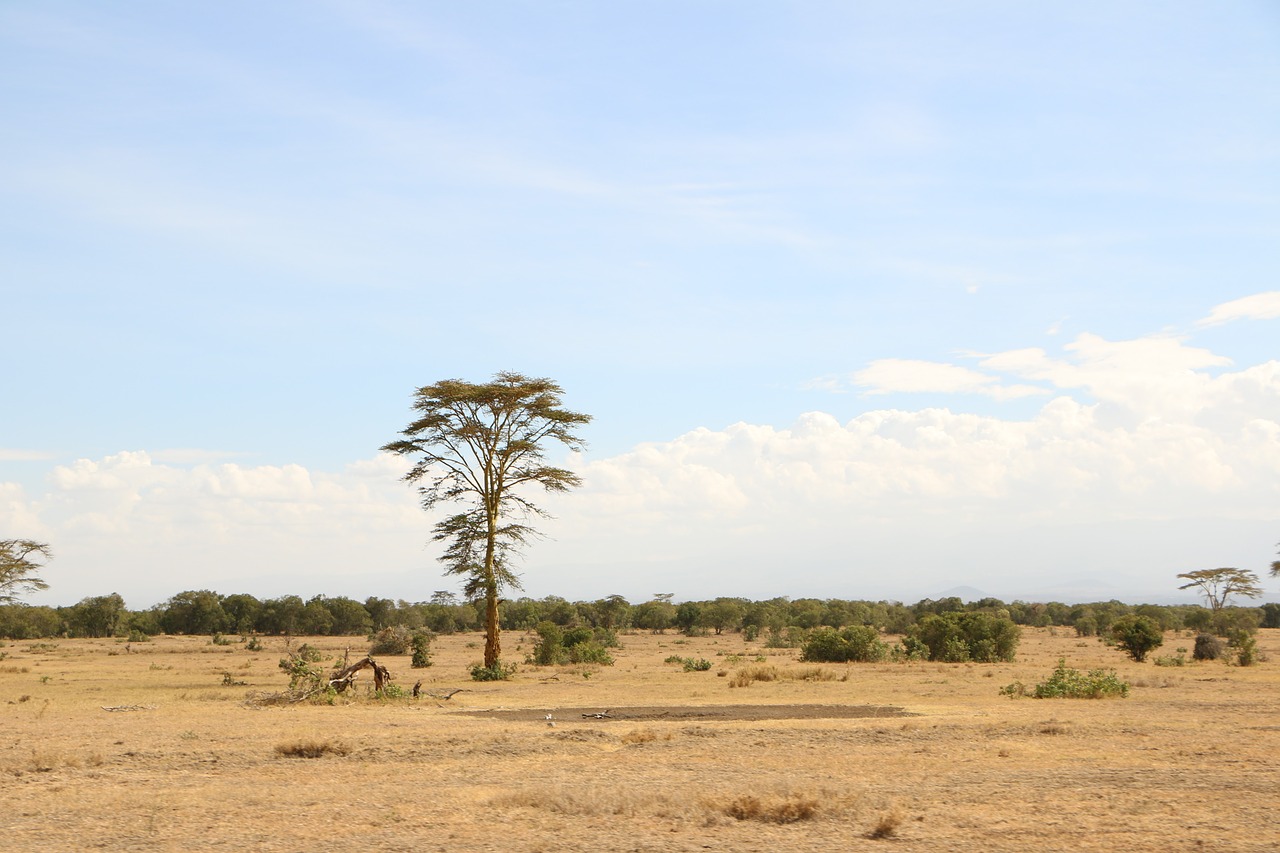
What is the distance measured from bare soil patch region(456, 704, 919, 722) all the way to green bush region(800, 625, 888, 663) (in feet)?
55.6

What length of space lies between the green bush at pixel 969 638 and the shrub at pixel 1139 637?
12.9 ft

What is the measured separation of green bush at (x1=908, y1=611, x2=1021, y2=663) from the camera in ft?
131

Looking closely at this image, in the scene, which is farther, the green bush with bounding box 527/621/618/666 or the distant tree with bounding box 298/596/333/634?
the distant tree with bounding box 298/596/333/634

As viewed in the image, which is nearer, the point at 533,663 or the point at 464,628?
the point at 533,663

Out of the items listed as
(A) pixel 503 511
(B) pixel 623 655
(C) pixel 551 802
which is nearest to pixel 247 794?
(C) pixel 551 802

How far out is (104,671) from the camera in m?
36.6

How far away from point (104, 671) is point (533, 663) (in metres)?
15.4

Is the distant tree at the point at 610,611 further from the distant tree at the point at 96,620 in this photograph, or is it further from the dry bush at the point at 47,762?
the dry bush at the point at 47,762

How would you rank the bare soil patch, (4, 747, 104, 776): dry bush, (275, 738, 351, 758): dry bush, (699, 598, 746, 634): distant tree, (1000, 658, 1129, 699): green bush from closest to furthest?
1. (4, 747, 104, 776): dry bush
2. (275, 738, 351, 758): dry bush
3. the bare soil patch
4. (1000, 658, 1129, 699): green bush
5. (699, 598, 746, 634): distant tree

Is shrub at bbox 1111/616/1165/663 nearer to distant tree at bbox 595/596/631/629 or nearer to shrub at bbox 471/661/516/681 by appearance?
shrub at bbox 471/661/516/681

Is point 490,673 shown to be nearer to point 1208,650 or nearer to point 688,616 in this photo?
point 1208,650

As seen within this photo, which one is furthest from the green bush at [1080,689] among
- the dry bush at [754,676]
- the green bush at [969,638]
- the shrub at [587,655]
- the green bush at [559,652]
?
the green bush at [559,652]

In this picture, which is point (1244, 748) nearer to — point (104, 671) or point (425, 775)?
point (425, 775)

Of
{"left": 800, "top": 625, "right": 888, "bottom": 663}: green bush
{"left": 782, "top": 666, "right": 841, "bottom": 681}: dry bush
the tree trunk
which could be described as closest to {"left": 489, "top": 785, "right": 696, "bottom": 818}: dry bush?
{"left": 782, "top": 666, "right": 841, "bottom": 681}: dry bush
